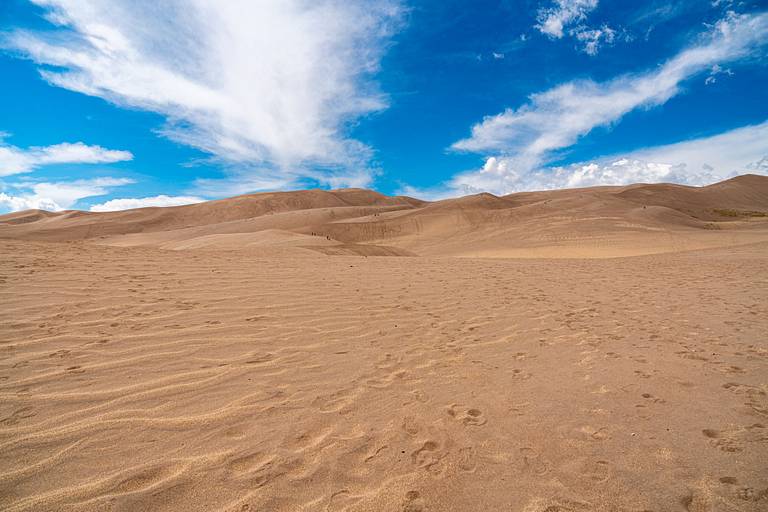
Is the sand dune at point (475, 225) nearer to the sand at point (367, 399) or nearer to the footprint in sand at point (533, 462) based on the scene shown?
the sand at point (367, 399)

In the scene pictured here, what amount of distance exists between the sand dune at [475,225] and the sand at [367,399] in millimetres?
9761

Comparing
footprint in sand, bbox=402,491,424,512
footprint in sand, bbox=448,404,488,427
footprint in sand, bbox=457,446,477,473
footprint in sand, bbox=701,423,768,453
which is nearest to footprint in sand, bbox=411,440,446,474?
footprint in sand, bbox=457,446,477,473

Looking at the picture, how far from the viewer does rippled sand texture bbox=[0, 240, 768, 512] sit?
7.43 ft

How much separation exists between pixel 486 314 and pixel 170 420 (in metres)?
4.85

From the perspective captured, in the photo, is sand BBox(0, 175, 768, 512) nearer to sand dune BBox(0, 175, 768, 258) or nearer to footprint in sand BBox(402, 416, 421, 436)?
footprint in sand BBox(402, 416, 421, 436)

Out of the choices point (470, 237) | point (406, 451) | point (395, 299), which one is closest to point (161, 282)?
point (395, 299)

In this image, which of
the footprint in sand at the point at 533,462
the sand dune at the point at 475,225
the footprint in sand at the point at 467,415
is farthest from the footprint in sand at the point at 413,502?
the sand dune at the point at 475,225

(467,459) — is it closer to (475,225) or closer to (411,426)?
(411,426)

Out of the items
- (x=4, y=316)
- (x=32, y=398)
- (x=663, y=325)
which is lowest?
(x=663, y=325)

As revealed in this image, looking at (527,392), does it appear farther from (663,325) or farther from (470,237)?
(470,237)

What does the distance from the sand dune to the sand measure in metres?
9.76

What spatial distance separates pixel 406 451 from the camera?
265 centimetres

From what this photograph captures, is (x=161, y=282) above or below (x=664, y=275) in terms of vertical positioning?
above

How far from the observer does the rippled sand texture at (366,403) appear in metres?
2.27
